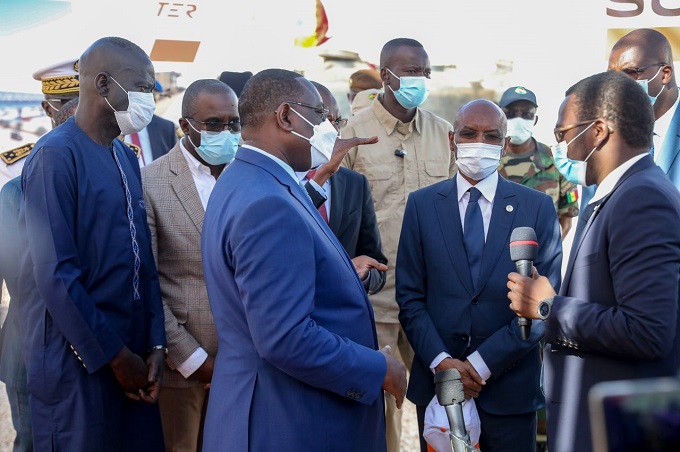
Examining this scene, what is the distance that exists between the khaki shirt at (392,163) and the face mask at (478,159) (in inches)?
35.6

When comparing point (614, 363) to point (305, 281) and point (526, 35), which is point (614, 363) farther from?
point (526, 35)

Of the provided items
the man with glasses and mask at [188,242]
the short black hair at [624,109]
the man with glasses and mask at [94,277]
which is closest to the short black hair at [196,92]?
the man with glasses and mask at [188,242]

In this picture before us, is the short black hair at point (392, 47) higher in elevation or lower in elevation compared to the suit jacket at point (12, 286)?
higher

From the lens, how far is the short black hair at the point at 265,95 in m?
2.72

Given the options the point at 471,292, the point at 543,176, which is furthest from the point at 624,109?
the point at 543,176

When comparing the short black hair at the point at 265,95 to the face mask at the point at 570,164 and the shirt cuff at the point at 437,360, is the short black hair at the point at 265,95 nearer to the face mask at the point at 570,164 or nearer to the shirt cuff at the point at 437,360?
the face mask at the point at 570,164

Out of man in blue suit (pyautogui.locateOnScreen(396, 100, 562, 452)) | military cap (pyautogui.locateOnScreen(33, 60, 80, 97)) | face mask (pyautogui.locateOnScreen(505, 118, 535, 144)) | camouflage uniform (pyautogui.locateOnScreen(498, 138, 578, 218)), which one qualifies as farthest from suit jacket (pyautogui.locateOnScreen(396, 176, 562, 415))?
military cap (pyautogui.locateOnScreen(33, 60, 80, 97))

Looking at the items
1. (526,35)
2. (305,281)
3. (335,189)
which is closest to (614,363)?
(305,281)

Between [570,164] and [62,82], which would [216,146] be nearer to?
[62,82]

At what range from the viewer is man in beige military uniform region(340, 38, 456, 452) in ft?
15.2

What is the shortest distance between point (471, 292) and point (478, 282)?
0.06 metres

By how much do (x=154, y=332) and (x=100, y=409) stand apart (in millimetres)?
451

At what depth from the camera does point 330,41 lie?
7035mm

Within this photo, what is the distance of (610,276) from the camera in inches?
107
